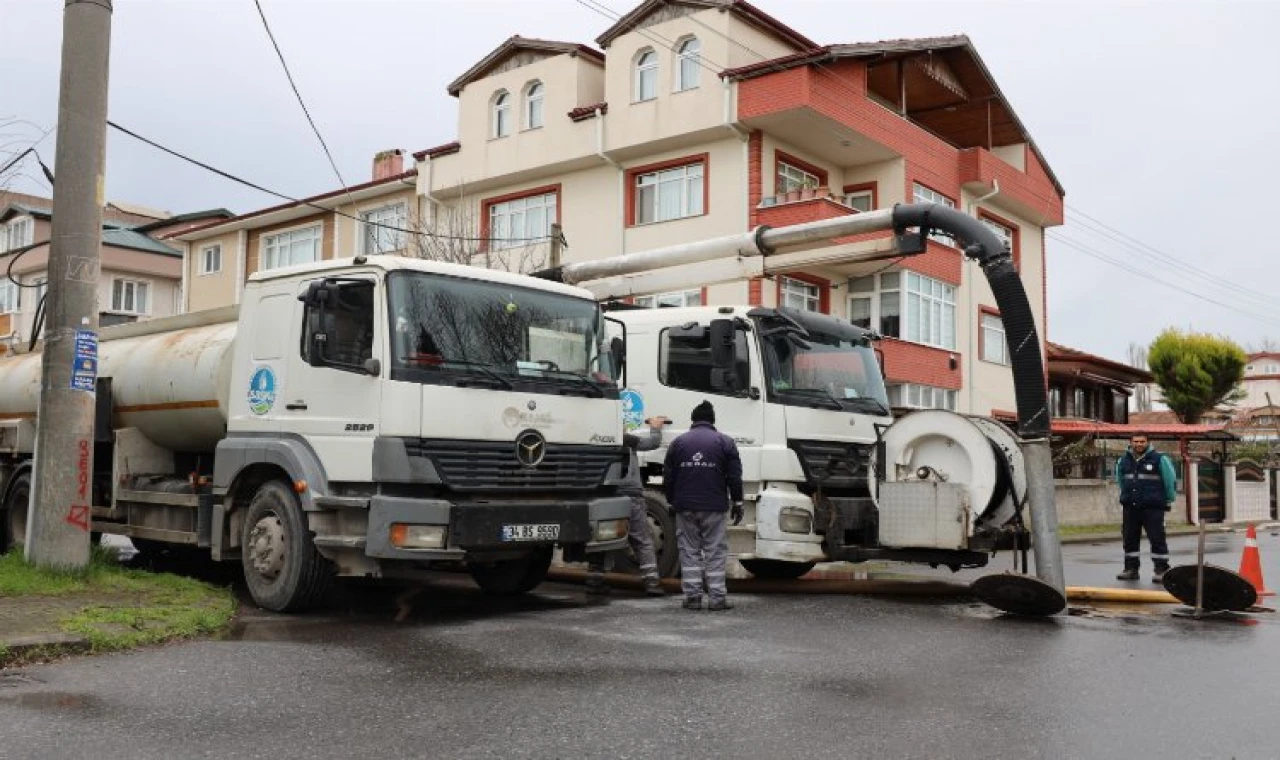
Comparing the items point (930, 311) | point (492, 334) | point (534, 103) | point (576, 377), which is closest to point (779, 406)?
point (576, 377)

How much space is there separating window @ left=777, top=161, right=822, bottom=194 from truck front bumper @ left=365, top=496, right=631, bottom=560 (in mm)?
17332

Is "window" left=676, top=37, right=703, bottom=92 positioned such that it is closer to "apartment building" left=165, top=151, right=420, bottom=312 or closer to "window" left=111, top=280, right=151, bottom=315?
"apartment building" left=165, top=151, right=420, bottom=312

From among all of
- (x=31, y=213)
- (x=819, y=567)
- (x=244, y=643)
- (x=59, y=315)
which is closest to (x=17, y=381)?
(x=59, y=315)

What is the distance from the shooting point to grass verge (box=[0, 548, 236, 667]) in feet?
24.5

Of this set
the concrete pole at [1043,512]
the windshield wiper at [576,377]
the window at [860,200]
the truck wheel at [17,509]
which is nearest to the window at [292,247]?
the window at [860,200]

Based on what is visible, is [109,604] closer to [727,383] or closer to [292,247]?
[727,383]

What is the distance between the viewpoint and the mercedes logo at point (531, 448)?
28.2 feet

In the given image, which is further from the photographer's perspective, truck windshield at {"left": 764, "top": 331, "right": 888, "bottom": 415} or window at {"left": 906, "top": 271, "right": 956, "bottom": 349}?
window at {"left": 906, "top": 271, "right": 956, "bottom": 349}

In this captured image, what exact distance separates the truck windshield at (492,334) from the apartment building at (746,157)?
1350 cm

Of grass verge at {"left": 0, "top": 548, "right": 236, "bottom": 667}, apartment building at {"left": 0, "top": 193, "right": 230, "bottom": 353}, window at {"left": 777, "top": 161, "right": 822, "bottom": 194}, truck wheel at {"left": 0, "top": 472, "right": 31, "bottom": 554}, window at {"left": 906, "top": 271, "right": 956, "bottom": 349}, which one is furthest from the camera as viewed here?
apartment building at {"left": 0, "top": 193, "right": 230, "bottom": 353}

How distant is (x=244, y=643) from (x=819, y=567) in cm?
759

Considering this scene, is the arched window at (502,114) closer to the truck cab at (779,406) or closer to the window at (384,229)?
the window at (384,229)

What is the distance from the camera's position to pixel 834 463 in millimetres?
10828

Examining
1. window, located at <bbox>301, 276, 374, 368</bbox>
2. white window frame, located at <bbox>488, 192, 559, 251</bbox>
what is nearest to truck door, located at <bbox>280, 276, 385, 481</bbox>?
window, located at <bbox>301, 276, 374, 368</bbox>
